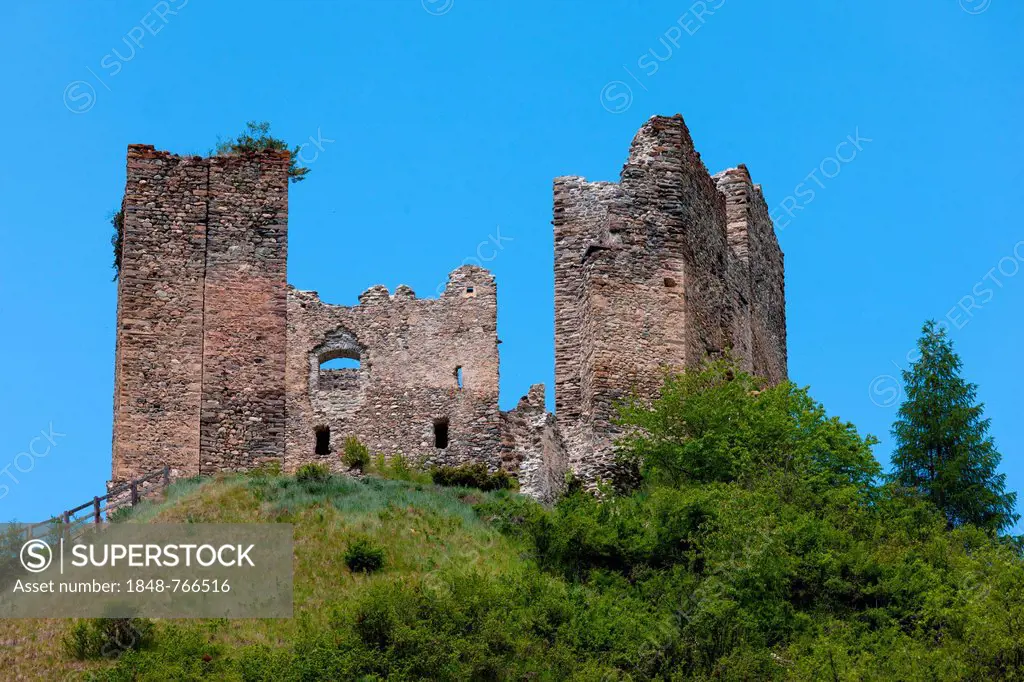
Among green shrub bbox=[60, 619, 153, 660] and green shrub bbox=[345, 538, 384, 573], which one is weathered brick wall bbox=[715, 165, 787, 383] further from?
green shrub bbox=[60, 619, 153, 660]

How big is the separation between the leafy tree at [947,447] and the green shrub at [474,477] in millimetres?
7183

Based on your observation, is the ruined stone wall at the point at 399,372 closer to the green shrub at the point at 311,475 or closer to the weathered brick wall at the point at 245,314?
the green shrub at the point at 311,475

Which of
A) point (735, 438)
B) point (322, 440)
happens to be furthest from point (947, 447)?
point (322, 440)

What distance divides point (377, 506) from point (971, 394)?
40.7 ft

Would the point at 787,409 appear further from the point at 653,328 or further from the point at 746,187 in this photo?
the point at 746,187

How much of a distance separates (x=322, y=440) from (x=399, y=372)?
2.07 metres

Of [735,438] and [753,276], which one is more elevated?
[753,276]

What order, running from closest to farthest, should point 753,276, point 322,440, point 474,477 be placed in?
point 474,477
point 322,440
point 753,276

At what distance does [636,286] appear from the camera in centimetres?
3944

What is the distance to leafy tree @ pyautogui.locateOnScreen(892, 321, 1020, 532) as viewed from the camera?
3928 centimetres

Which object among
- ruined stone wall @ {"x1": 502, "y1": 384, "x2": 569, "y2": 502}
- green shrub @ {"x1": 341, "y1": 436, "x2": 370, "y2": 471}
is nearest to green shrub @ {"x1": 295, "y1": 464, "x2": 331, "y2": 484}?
ruined stone wall @ {"x1": 502, "y1": 384, "x2": 569, "y2": 502}

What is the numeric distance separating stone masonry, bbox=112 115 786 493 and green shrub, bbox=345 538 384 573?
14.2 ft

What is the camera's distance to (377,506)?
34688 millimetres

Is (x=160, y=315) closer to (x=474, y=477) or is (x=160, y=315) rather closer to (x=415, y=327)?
(x=474, y=477)
